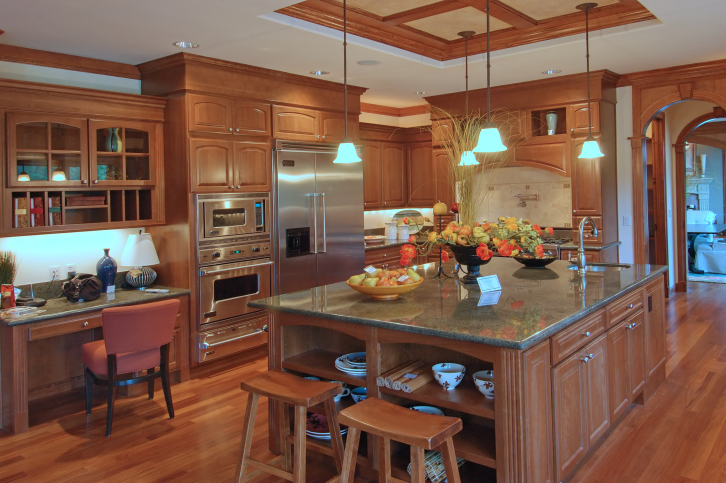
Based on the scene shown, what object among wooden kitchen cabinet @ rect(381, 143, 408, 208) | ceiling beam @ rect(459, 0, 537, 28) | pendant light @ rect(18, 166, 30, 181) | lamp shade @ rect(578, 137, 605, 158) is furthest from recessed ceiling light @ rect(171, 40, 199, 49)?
wooden kitchen cabinet @ rect(381, 143, 408, 208)

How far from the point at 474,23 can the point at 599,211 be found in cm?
246

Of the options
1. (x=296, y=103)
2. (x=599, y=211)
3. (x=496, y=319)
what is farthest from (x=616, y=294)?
(x=296, y=103)

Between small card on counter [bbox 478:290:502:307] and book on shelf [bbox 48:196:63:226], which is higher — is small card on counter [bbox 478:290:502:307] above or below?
below

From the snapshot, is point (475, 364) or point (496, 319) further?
point (475, 364)

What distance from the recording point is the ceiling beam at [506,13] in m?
4.12

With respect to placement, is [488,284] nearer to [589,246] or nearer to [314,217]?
[314,217]

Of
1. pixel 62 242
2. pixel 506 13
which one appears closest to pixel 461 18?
pixel 506 13

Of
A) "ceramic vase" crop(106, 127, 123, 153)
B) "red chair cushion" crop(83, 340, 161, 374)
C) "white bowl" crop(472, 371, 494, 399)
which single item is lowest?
"red chair cushion" crop(83, 340, 161, 374)

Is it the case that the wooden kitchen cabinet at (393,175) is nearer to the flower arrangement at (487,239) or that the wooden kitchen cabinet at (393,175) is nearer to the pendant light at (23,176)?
the flower arrangement at (487,239)

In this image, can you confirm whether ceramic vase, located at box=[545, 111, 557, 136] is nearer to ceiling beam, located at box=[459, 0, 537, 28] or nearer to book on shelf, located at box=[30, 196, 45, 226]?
ceiling beam, located at box=[459, 0, 537, 28]

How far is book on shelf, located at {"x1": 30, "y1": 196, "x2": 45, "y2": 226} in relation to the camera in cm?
416

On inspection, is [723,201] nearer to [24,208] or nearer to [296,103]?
[296,103]

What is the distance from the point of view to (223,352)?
5.00 metres

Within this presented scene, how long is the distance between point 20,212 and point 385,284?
276cm
